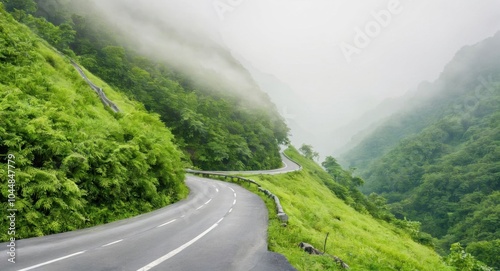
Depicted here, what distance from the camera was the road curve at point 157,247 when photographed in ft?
24.3

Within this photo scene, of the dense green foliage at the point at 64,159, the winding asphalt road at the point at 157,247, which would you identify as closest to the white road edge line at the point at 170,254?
the winding asphalt road at the point at 157,247

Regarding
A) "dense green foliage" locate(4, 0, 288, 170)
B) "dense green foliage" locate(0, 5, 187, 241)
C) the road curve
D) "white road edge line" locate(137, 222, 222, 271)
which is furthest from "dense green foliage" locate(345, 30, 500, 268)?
"white road edge line" locate(137, 222, 222, 271)

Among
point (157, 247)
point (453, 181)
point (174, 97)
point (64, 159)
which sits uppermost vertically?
point (174, 97)

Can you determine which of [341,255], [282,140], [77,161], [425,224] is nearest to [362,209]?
[282,140]

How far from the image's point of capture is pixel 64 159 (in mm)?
12266

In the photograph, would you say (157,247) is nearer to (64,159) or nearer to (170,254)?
(170,254)

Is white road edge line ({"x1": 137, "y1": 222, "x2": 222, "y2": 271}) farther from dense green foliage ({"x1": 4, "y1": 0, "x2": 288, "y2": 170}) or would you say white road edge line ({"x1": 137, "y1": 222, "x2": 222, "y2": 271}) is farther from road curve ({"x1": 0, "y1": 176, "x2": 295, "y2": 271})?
dense green foliage ({"x1": 4, "y1": 0, "x2": 288, "y2": 170})

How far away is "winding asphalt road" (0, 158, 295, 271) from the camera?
7410 millimetres

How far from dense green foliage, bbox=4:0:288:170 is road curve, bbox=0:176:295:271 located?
32.0m

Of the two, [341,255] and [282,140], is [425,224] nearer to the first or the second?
[282,140]

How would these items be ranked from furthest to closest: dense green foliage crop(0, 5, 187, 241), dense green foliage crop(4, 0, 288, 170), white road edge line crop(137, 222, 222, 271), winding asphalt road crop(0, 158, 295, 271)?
dense green foliage crop(4, 0, 288, 170) → dense green foliage crop(0, 5, 187, 241) → winding asphalt road crop(0, 158, 295, 271) → white road edge line crop(137, 222, 222, 271)

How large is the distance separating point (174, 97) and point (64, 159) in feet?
133

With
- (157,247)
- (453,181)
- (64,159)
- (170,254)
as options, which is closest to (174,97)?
(64,159)

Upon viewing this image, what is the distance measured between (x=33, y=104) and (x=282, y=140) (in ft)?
210
